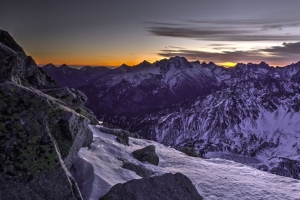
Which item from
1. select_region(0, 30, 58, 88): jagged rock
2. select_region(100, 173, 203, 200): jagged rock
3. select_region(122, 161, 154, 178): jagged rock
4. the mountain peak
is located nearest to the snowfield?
select_region(122, 161, 154, 178): jagged rock

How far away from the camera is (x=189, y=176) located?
18125 millimetres

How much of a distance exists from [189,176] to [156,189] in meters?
5.84

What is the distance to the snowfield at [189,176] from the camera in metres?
12.2

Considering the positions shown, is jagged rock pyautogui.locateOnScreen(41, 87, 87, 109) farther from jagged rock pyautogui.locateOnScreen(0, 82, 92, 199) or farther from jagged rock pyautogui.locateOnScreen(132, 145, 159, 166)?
jagged rock pyautogui.locateOnScreen(0, 82, 92, 199)

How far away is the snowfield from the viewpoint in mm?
12203

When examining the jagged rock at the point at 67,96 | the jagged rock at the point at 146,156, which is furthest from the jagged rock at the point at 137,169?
the jagged rock at the point at 67,96

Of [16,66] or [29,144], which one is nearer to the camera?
[29,144]

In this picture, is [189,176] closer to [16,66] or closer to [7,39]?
[16,66]

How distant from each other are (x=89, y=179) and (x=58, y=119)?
13.0 feet

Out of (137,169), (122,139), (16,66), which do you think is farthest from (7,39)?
(137,169)

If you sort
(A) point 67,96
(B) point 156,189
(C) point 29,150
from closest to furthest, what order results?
1. (C) point 29,150
2. (B) point 156,189
3. (A) point 67,96

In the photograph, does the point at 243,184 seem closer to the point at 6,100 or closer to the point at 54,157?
the point at 54,157

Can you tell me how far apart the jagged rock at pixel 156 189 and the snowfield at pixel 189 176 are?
595 mm

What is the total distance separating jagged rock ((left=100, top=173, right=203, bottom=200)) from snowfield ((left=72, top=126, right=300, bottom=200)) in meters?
0.59
